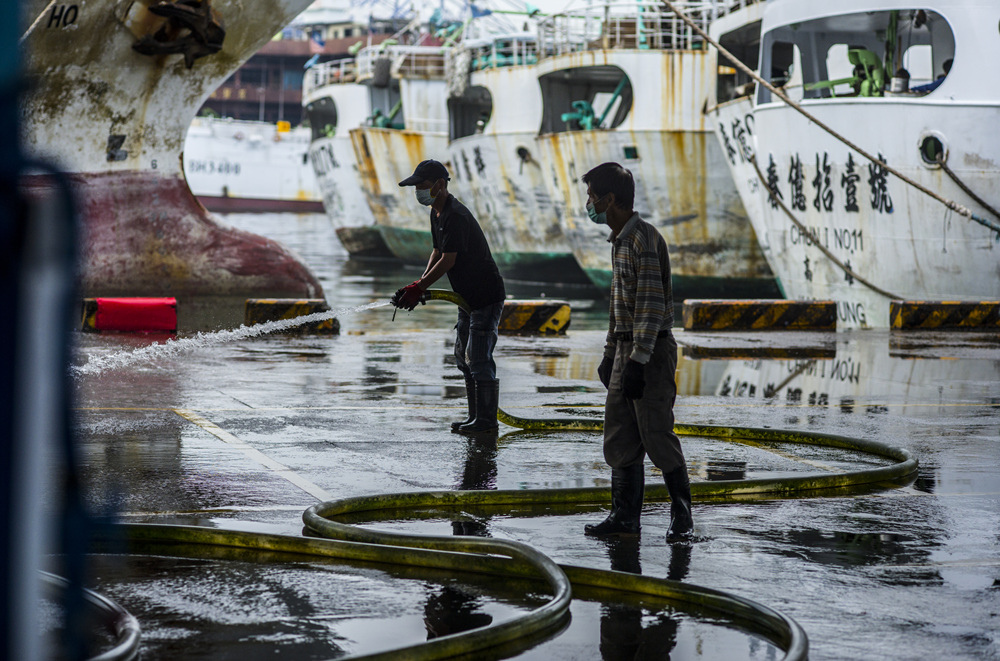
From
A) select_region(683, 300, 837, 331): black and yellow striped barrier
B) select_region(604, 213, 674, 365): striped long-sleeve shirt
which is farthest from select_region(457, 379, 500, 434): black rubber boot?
select_region(683, 300, 837, 331): black and yellow striped barrier

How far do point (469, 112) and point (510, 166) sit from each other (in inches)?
356

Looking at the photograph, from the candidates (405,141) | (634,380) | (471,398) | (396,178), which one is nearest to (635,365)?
(634,380)

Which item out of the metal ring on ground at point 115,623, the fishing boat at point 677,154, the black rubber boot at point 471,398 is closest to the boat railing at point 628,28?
the fishing boat at point 677,154

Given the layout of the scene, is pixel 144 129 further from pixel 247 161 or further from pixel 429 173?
pixel 247 161

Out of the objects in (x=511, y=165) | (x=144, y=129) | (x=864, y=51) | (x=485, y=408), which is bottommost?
(x=485, y=408)

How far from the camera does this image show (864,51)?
20562 millimetres

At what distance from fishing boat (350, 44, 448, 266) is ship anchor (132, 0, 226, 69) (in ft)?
78.3

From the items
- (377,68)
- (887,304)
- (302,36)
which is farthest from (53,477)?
(302,36)

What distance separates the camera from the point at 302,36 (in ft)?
396

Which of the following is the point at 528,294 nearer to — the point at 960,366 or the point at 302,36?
the point at 960,366

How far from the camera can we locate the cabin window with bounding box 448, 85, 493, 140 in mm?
42969

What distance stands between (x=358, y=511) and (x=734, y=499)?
1.97 m

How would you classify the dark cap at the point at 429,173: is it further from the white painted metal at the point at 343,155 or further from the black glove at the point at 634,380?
the white painted metal at the point at 343,155

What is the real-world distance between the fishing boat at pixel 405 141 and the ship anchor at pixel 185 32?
78.3 feet
